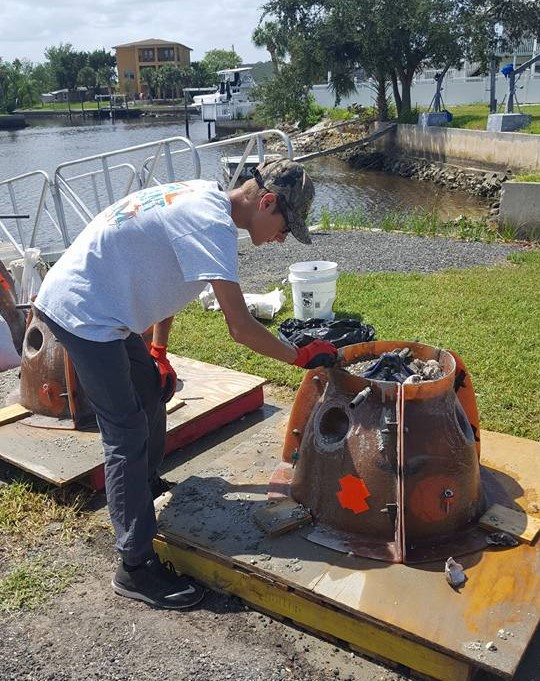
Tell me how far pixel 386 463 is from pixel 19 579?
1799 millimetres

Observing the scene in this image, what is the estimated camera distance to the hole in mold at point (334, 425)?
3.16 metres

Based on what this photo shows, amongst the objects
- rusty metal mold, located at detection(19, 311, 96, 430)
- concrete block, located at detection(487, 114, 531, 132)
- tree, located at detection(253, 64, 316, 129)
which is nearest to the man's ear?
rusty metal mold, located at detection(19, 311, 96, 430)

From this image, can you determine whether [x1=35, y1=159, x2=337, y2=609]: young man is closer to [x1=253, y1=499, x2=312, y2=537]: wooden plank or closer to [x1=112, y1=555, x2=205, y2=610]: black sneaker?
[x1=112, y1=555, x2=205, y2=610]: black sneaker

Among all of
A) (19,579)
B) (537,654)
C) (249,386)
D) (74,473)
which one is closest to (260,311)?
(249,386)

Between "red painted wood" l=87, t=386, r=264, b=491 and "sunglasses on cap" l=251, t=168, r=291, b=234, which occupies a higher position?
"sunglasses on cap" l=251, t=168, r=291, b=234

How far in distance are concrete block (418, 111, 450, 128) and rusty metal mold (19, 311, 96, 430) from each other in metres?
28.4

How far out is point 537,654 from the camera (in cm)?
272

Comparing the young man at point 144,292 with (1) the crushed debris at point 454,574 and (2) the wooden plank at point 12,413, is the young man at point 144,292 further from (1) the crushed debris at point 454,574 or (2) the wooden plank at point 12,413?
(2) the wooden plank at point 12,413

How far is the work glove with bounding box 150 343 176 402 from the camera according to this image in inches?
132

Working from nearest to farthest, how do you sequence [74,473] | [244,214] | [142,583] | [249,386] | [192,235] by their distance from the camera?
1. [192,235]
2. [244,214]
3. [142,583]
4. [74,473]
5. [249,386]

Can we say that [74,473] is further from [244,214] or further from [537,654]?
[537,654]

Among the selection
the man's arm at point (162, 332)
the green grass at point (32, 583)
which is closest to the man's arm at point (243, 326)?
the man's arm at point (162, 332)

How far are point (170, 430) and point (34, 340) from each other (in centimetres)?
119

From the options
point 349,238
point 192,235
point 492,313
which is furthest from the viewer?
point 349,238
